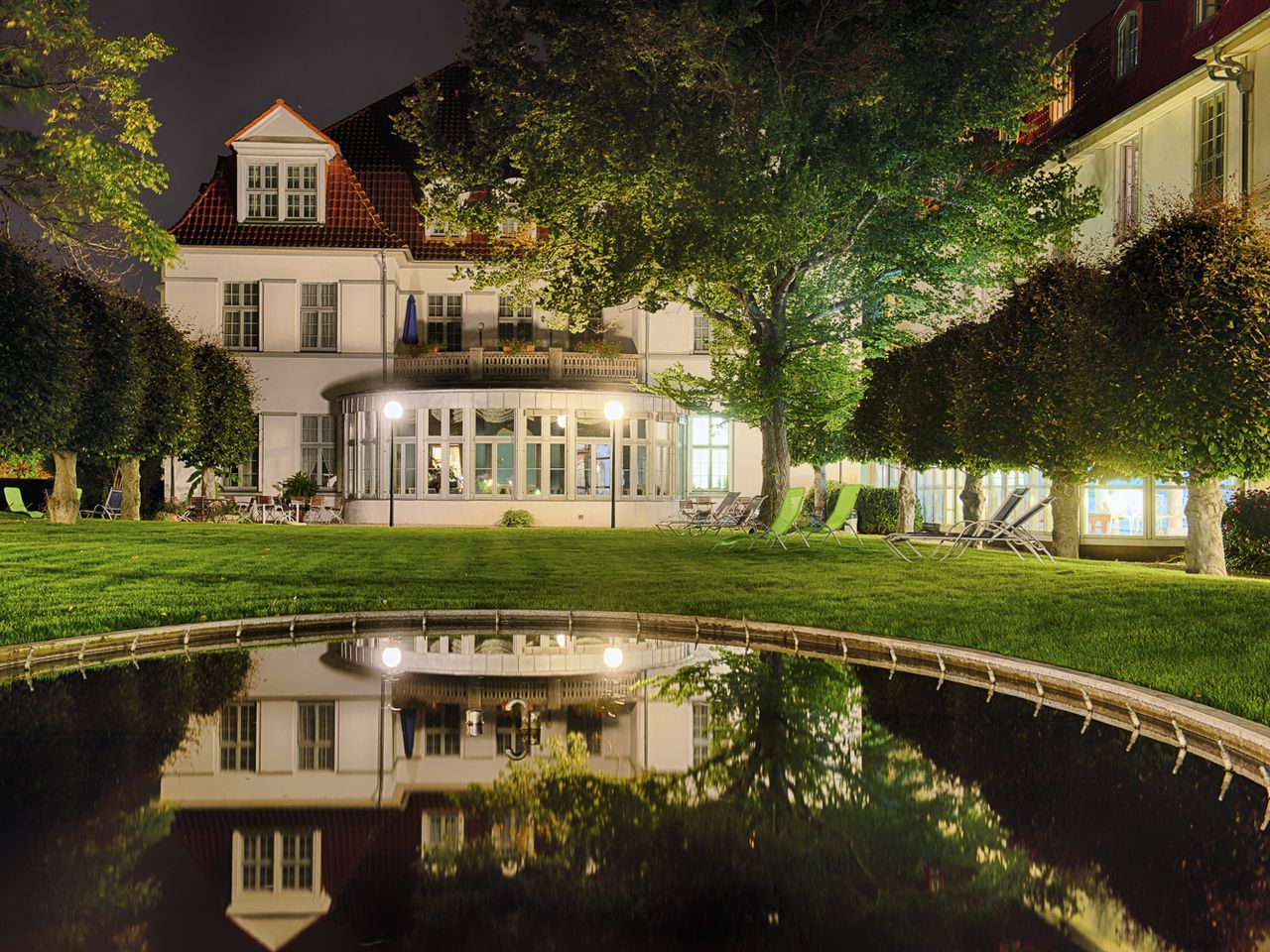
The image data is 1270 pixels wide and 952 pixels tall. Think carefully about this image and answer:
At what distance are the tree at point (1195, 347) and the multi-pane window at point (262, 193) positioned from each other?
91.4ft

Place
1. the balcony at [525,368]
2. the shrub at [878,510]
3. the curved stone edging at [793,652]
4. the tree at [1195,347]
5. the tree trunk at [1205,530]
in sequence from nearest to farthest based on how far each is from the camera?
1. the curved stone edging at [793,652]
2. the tree at [1195,347]
3. the tree trunk at [1205,530]
4. the shrub at [878,510]
5. the balcony at [525,368]

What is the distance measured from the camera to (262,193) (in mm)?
37688

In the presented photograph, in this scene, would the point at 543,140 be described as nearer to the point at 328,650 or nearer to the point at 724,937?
the point at 328,650

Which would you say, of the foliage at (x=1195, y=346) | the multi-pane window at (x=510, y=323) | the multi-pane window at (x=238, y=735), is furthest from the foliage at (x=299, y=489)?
the multi-pane window at (x=238, y=735)

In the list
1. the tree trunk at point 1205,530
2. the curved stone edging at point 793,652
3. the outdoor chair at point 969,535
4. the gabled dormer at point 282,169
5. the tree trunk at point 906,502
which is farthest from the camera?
the gabled dormer at point 282,169

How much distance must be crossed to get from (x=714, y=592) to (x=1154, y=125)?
15.3m

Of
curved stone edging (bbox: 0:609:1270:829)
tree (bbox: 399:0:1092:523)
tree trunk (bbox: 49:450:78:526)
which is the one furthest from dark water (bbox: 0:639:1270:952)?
tree trunk (bbox: 49:450:78:526)

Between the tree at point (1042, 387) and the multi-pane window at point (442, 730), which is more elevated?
the tree at point (1042, 387)

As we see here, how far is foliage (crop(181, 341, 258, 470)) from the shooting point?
3341 cm

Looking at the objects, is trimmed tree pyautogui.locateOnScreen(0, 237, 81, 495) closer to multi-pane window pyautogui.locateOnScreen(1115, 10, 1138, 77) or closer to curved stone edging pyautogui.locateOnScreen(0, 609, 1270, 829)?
curved stone edging pyautogui.locateOnScreen(0, 609, 1270, 829)

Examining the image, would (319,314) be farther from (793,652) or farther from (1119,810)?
(1119,810)

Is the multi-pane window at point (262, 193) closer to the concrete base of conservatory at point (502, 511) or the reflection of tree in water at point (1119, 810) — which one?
the concrete base of conservatory at point (502, 511)

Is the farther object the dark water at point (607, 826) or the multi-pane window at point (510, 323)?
the multi-pane window at point (510, 323)

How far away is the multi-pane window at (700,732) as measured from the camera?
6.80 metres
